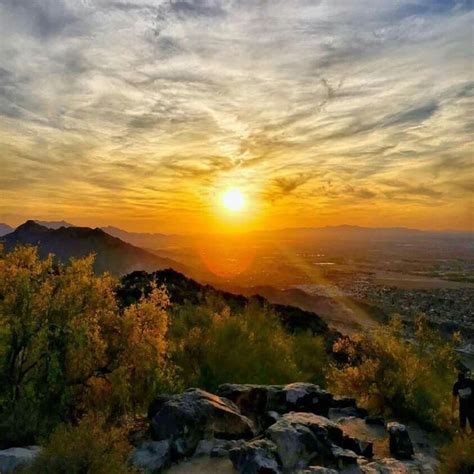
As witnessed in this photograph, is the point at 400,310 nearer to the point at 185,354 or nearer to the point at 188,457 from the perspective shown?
the point at 185,354

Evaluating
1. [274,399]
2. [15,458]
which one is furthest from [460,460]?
[15,458]

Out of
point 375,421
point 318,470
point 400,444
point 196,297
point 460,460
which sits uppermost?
point 196,297

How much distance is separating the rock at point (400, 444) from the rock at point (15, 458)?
15.1 meters

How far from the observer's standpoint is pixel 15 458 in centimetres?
1423

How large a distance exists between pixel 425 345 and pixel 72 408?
86.4 ft

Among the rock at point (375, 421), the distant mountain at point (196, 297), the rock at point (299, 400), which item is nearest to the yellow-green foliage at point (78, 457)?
the rock at point (299, 400)

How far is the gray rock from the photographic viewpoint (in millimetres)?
16781

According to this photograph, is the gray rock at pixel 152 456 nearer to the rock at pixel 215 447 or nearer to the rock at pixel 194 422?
the rock at pixel 194 422

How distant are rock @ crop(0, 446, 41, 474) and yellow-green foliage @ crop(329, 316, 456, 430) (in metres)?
21.0

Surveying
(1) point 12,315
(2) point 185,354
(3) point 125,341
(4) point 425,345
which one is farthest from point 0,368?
(4) point 425,345

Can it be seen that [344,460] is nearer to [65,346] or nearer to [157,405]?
[157,405]

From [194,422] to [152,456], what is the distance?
2.27m

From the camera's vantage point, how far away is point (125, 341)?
23312 mm

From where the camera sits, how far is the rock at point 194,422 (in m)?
18.4
